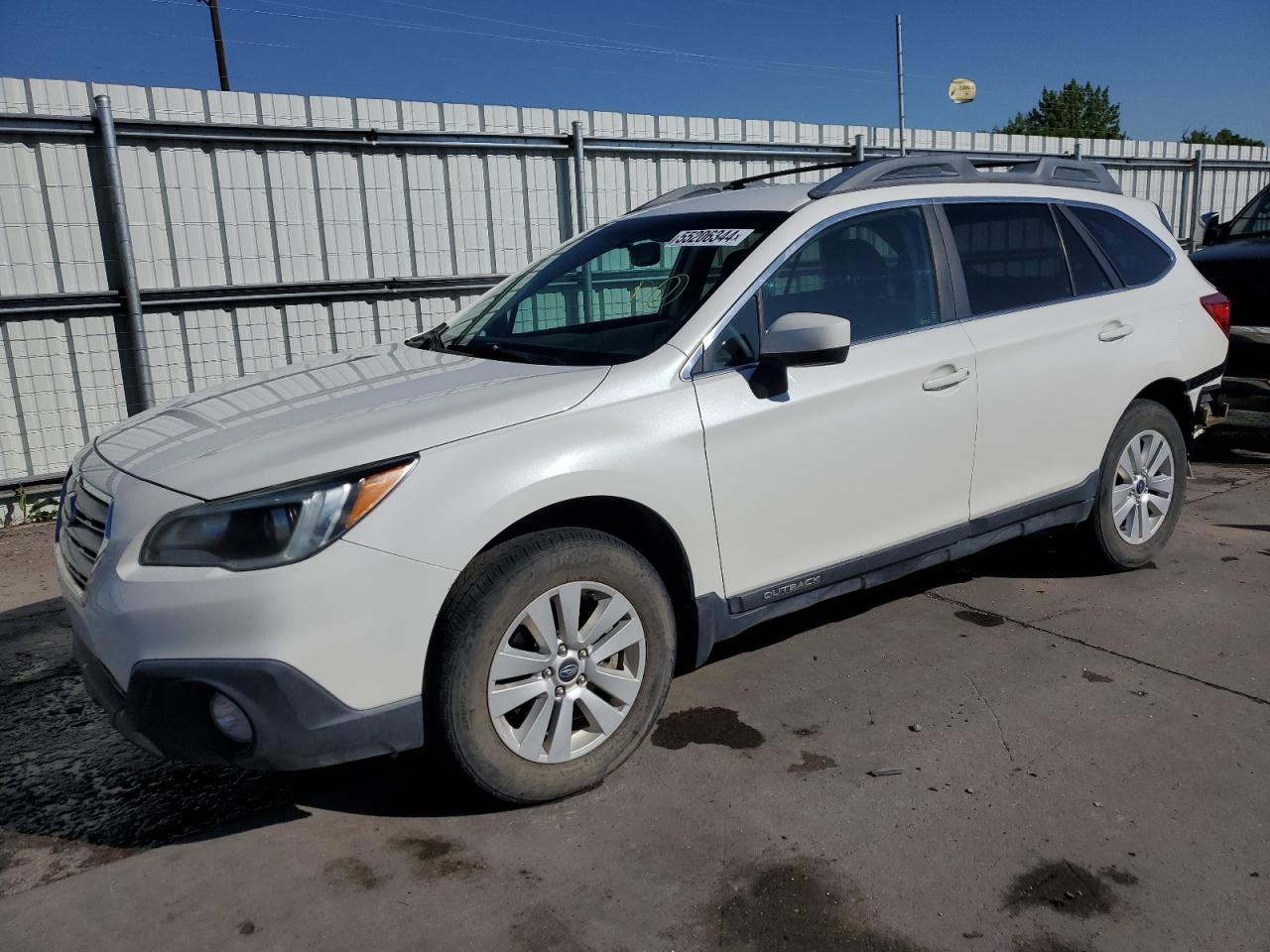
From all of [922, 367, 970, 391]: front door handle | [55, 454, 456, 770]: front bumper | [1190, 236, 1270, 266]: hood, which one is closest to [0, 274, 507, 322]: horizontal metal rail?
[55, 454, 456, 770]: front bumper

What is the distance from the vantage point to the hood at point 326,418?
2689 mm

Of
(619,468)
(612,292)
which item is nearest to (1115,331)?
(612,292)

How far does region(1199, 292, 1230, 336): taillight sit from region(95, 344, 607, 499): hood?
10.7 ft

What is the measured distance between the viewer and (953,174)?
4.18 metres

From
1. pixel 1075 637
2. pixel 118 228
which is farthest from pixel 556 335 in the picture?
pixel 118 228

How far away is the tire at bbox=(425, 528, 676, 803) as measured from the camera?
273 cm

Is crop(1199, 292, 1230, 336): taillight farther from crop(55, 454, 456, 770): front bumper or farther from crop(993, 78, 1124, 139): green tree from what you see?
crop(993, 78, 1124, 139): green tree


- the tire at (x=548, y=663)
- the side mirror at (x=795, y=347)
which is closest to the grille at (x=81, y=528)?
the tire at (x=548, y=663)

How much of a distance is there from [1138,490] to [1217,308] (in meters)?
0.99

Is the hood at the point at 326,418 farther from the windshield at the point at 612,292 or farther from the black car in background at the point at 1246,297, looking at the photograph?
the black car in background at the point at 1246,297

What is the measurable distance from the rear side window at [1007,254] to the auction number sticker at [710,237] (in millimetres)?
950

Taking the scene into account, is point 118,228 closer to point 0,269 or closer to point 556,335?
point 0,269

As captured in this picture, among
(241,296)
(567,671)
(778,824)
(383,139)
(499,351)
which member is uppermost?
(383,139)

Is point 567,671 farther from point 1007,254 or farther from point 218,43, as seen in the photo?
point 218,43
